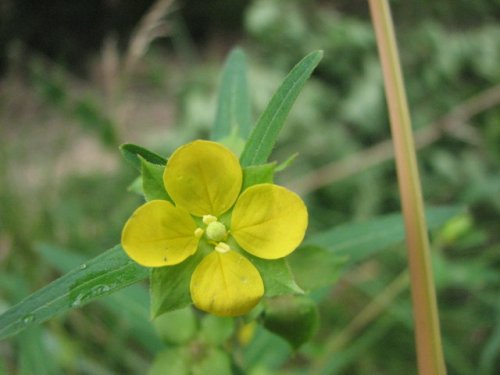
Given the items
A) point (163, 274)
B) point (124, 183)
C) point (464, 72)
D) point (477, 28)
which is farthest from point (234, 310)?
point (477, 28)

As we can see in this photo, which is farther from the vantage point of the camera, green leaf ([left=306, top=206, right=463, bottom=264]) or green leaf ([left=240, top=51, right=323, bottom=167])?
green leaf ([left=306, top=206, right=463, bottom=264])

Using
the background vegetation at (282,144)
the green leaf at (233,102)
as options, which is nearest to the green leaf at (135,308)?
the background vegetation at (282,144)

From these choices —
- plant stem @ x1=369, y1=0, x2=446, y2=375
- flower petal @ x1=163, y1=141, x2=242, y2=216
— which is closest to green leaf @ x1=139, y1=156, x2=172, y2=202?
flower petal @ x1=163, y1=141, x2=242, y2=216

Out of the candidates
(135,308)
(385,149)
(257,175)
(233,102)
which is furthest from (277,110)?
(385,149)

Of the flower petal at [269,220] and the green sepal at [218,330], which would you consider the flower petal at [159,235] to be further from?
the green sepal at [218,330]

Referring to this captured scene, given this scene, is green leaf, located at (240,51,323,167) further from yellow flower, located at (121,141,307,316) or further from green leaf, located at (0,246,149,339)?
green leaf, located at (0,246,149,339)

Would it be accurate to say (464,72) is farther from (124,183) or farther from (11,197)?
(11,197)
